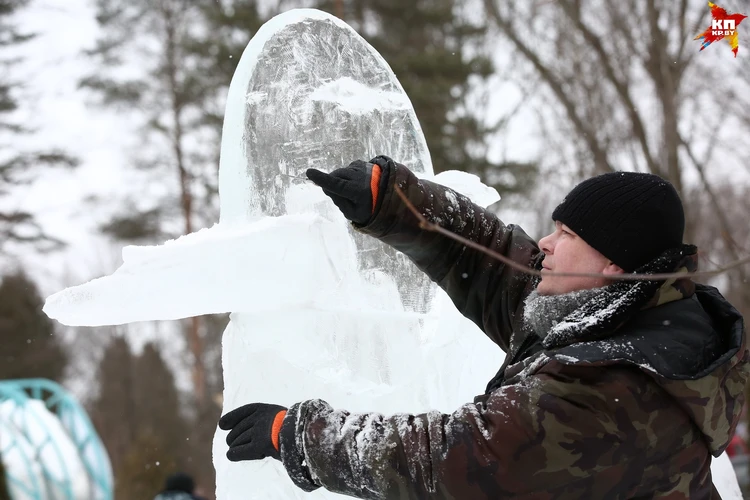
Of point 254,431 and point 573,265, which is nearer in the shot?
point 254,431

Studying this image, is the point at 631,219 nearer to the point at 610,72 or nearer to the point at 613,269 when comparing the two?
the point at 613,269

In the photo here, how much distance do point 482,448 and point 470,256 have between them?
0.69 metres

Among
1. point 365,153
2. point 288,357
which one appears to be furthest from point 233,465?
point 365,153

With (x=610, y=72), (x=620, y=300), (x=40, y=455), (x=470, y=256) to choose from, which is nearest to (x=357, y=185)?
(x=470, y=256)

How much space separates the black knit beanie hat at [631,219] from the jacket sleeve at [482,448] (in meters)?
0.36

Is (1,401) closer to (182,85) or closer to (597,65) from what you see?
(182,85)

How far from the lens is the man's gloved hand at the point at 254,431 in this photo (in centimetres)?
142

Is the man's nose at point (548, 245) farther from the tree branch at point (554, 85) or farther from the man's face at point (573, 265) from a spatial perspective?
the tree branch at point (554, 85)

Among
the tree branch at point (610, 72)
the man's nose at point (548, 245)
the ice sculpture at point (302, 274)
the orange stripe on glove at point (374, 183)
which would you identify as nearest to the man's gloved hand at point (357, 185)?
the orange stripe on glove at point (374, 183)

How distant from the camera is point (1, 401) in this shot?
25.6ft

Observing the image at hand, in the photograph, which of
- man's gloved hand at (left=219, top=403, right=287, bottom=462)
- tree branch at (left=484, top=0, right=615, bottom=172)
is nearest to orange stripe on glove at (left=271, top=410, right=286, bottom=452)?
man's gloved hand at (left=219, top=403, right=287, bottom=462)

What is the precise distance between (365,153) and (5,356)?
52.8 ft

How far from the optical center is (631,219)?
5.14ft

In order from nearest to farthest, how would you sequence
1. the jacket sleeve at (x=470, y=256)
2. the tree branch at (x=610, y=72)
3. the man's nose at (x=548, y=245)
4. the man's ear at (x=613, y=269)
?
the man's ear at (x=613, y=269) → the man's nose at (x=548, y=245) → the jacket sleeve at (x=470, y=256) → the tree branch at (x=610, y=72)
